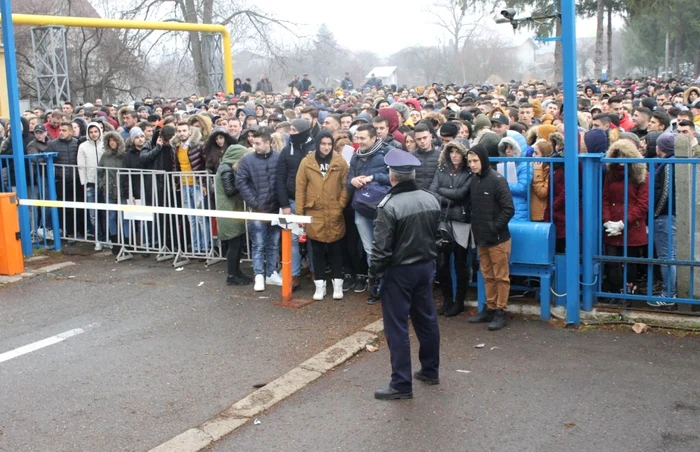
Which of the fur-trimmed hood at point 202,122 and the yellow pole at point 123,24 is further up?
the yellow pole at point 123,24

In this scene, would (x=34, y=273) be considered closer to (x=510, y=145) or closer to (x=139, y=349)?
(x=139, y=349)

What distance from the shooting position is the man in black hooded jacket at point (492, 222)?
276 inches

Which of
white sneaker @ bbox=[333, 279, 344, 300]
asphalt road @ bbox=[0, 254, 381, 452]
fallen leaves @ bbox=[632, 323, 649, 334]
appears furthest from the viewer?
white sneaker @ bbox=[333, 279, 344, 300]

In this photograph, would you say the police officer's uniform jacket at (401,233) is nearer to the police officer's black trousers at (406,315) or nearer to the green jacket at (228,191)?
the police officer's black trousers at (406,315)

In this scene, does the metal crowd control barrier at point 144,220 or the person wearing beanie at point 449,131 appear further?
the metal crowd control barrier at point 144,220

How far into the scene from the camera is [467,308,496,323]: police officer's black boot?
291 inches

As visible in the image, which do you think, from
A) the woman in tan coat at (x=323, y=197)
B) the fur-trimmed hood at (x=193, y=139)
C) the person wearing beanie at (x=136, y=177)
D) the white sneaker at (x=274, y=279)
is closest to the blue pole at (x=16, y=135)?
the person wearing beanie at (x=136, y=177)

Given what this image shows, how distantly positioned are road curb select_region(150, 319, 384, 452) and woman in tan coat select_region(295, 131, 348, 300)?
1.26 metres

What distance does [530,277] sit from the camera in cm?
773

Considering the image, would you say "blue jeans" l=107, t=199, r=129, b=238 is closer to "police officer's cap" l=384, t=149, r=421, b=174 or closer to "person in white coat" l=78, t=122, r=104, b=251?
"person in white coat" l=78, t=122, r=104, b=251

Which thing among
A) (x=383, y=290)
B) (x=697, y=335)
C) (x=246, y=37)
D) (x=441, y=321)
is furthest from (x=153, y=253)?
(x=246, y=37)

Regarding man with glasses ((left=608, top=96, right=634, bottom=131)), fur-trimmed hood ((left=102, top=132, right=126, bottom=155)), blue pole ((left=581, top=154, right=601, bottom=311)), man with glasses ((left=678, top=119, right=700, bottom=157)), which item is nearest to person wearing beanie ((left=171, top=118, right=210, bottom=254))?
fur-trimmed hood ((left=102, top=132, right=126, bottom=155))

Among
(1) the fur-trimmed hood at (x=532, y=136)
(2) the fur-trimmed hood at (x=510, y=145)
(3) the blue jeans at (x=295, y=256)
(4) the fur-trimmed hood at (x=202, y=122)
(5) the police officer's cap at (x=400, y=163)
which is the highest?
(4) the fur-trimmed hood at (x=202, y=122)

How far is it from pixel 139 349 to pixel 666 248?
4.95 meters
